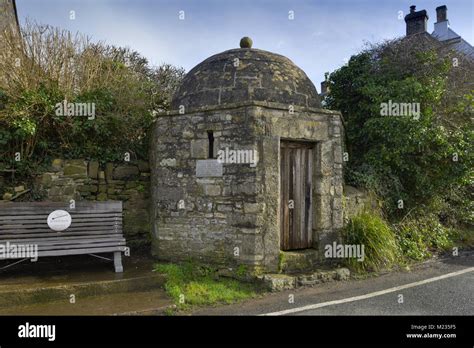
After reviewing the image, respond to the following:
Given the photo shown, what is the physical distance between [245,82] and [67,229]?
12.8 ft

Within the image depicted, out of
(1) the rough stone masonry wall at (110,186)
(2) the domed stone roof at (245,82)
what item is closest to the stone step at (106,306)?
(1) the rough stone masonry wall at (110,186)

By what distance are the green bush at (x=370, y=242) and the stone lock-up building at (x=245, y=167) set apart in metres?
0.30

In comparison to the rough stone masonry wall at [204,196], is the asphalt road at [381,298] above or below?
below

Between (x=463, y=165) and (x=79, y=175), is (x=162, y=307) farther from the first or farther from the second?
(x=463, y=165)

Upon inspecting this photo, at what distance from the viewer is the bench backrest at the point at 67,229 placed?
17.3 feet

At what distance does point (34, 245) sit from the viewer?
17.1 feet

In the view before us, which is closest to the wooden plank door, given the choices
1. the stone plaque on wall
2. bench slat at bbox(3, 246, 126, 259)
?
the stone plaque on wall

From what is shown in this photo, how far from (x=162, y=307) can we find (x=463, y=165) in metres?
7.63

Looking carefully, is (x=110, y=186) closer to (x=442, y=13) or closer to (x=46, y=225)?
(x=46, y=225)

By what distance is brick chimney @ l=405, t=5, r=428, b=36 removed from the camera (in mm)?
13172

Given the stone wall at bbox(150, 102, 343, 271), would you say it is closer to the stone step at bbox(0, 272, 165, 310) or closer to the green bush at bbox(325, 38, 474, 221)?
the stone step at bbox(0, 272, 165, 310)

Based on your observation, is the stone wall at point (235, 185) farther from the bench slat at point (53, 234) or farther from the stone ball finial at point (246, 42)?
the stone ball finial at point (246, 42)
